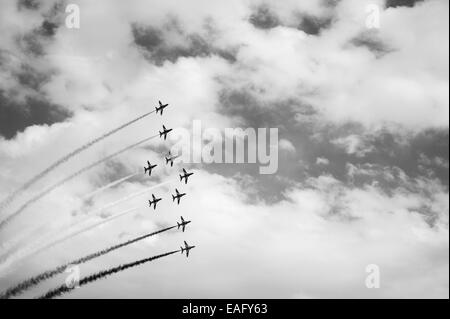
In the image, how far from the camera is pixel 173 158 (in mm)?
138750
